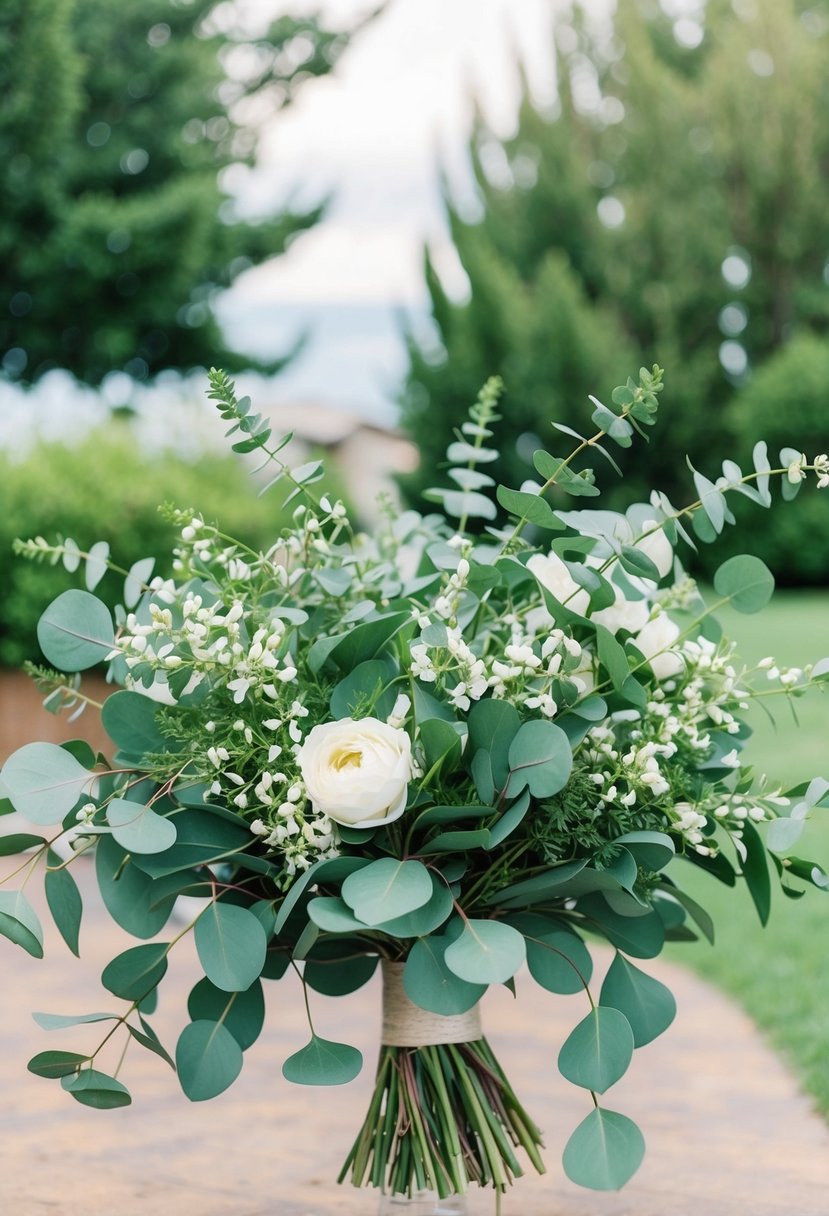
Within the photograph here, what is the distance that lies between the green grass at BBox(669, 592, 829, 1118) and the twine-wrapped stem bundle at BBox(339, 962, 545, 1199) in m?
1.75

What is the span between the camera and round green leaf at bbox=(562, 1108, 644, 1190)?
153 cm

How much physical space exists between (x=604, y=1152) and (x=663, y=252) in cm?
2055

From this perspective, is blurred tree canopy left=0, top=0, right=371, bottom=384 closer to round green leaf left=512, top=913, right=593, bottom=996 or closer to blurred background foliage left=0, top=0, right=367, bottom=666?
blurred background foliage left=0, top=0, right=367, bottom=666

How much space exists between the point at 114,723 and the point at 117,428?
7.25 m

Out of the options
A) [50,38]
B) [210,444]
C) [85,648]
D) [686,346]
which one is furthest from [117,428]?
[686,346]

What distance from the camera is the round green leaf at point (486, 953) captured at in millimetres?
1455

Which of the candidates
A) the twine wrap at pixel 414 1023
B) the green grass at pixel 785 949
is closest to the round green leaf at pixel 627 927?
the twine wrap at pixel 414 1023

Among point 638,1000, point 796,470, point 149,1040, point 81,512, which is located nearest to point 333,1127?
point 149,1040

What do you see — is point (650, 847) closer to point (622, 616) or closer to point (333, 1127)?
point (622, 616)

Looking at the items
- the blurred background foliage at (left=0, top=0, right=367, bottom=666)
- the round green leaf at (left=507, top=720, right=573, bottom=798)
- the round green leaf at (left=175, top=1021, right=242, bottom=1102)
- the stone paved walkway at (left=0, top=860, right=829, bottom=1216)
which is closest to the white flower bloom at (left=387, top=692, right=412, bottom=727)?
the round green leaf at (left=507, top=720, right=573, bottom=798)

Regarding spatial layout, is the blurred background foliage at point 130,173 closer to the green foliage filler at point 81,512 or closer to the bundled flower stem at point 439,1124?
the green foliage filler at point 81,512

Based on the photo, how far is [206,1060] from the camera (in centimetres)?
166

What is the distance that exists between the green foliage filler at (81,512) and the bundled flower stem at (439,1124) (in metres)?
5.93

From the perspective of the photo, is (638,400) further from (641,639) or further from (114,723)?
(114,723)
